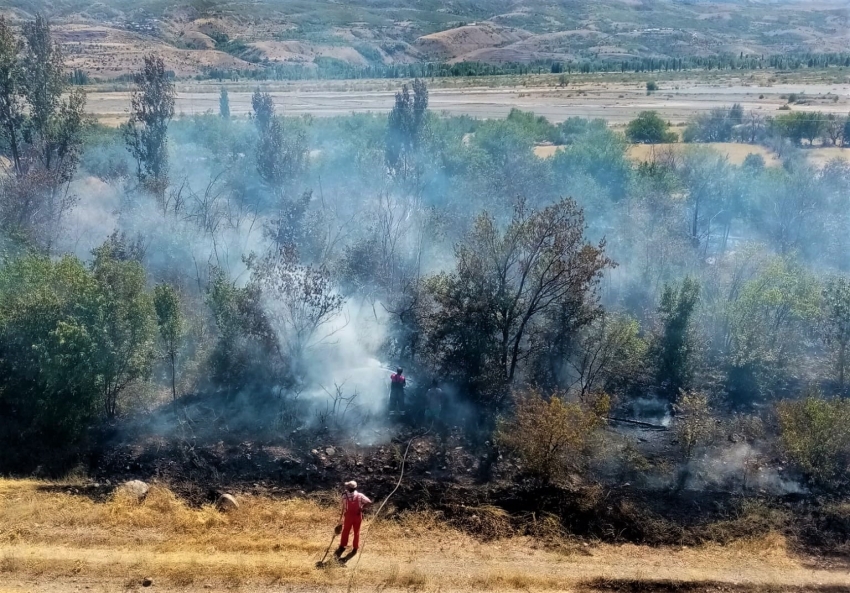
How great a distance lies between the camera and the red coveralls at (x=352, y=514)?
36.8 ft

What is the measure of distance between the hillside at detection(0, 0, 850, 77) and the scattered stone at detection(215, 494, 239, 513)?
6519 centimetres

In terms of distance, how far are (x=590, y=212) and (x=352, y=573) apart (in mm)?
17707

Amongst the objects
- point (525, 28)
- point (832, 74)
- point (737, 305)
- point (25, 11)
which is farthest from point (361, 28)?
point (737, 305)

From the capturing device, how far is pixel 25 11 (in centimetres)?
8444

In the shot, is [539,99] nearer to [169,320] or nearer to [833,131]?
[833,131]

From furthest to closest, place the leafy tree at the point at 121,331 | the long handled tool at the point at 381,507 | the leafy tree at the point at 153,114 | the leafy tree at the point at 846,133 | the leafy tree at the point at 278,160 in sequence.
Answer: the leafy tree at the point at 846,133, the leafy tree at the point at 278,160, the leafy tree at the point at 153,114, the leafy tree at the point at 121,331, the long handled tool at the point at 381,507

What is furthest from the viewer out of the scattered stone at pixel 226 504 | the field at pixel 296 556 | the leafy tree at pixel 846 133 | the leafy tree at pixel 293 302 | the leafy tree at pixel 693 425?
the leafy tree at pixel 846 133

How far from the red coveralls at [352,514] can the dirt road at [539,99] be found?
3680cm

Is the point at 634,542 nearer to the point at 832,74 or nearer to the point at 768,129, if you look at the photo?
the point at 768,129

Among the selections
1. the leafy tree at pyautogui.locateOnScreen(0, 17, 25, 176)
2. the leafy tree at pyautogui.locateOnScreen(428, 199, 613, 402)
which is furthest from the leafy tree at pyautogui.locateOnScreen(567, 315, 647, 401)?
the leafy tree at pyautogui.locateOnScreen(0, 17, 25, 176)

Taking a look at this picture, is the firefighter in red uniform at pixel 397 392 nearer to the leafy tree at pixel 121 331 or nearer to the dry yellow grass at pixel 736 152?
the leafy tree at pixel 121 331

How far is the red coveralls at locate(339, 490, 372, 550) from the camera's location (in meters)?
11.2

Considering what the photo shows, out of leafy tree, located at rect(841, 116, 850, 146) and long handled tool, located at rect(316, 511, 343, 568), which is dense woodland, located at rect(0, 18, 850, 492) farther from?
leafy tree, located at rect(841, 116, 850, 146)

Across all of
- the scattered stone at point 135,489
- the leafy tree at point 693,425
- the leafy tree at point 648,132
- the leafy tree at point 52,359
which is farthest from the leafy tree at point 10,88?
the leafy tree at point 648,132
